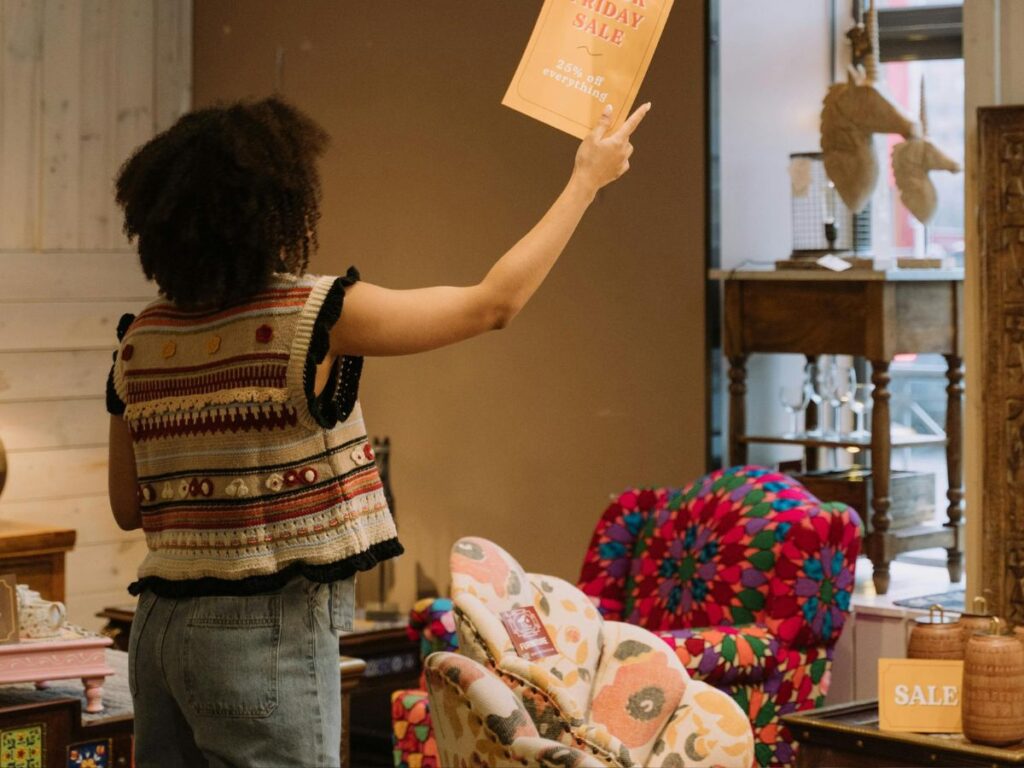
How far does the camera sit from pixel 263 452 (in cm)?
183

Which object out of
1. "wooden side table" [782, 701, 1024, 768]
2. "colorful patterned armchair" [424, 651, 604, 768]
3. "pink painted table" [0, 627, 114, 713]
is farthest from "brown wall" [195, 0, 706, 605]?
"colorful patterned armchair" [424, 651, 604, 768]

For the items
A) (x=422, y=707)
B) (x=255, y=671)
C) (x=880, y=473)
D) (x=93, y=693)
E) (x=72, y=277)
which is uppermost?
(x=72, y=277)

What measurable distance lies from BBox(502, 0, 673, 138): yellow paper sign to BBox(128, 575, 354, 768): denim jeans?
2.20ft

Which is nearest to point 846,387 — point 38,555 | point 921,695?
point 921,695

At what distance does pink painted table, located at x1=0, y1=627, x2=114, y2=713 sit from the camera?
298 centimetres

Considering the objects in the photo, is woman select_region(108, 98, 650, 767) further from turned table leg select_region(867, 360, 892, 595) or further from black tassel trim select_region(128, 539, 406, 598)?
turned table leg select_region(867, 360, 892, 595)

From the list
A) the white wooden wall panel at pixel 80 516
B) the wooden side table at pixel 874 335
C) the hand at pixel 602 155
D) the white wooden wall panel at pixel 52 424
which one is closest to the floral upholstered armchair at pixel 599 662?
the hand at pixel 602 155

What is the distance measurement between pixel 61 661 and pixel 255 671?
4.55 ft

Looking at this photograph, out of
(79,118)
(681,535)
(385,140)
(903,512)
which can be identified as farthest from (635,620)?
(79,118)

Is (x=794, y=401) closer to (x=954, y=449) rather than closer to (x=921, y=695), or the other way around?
(x=954, y=449)

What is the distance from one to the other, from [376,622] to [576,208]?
9.96 feet

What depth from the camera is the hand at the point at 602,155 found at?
1974 millimetres

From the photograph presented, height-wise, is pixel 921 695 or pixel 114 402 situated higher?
pixel 114 402

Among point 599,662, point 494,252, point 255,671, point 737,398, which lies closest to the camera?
point 255,671
